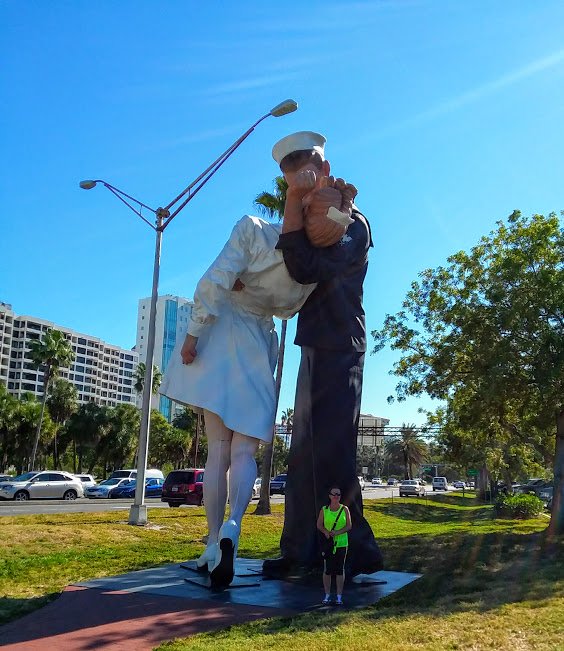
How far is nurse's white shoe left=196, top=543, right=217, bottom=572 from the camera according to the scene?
5770 millimetres

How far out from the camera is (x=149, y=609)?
4.79m

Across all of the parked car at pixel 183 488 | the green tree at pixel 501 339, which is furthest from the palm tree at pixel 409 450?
the green tree at pixel 501 339

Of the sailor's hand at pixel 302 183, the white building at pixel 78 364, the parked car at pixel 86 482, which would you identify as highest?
the white building at pixel 78 364

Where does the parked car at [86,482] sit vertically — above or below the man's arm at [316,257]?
below

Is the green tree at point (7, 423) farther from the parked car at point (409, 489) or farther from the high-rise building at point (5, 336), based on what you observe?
the high-rise building at point (5, 336)

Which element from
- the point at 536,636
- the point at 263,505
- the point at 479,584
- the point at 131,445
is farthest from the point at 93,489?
the point at 536,636

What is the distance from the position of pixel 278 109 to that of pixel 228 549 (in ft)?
34.2

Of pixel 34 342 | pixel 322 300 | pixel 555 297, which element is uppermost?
pixel 34 342

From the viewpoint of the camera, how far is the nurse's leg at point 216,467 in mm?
5641

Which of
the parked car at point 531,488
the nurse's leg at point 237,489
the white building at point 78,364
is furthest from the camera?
the white building at point 78,364

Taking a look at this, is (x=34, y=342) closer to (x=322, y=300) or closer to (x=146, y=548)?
(x=146, y=548)

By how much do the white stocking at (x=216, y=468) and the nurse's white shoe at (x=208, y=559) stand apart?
0.27 m

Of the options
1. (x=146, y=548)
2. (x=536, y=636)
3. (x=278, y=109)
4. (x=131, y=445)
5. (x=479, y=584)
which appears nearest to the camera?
(x=536, y=636)

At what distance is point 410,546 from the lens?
11.4 m
